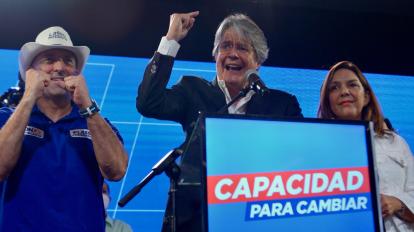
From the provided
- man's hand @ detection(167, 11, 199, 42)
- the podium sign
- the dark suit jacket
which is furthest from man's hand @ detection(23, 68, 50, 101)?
the podium sign

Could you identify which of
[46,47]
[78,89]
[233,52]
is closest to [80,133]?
[78,89]

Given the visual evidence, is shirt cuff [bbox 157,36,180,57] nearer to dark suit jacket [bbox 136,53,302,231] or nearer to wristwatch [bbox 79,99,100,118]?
dark suit jacket [bbox 136,53,302,231]

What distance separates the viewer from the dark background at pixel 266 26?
10.2 feet

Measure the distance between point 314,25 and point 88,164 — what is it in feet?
8.25

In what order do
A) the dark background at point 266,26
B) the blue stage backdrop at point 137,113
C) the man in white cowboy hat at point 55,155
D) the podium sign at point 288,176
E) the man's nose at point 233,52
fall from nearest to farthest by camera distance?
the podium sign at point 288,176
the man in white cowboy hat at point 55,155
the man's nose at point 233,52
the blue stage backdrop at point 137,113
the dark background at point 266,26

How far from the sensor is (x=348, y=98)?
1890 mm

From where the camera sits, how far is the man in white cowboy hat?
58.8 inches

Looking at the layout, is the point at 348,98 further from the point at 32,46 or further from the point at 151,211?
the point at 151,211

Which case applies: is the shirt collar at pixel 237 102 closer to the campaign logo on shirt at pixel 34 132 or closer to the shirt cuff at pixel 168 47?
the shirt cuff at pixel 168 47

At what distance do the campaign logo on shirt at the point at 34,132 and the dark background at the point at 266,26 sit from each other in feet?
5.33

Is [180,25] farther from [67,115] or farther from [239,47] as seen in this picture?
[67,115]

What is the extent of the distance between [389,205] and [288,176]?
2.39ft

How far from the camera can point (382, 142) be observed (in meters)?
1.83

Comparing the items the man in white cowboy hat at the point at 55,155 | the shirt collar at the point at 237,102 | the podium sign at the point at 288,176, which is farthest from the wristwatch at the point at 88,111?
the podium sign at the point at 288,176
